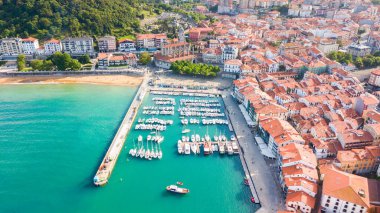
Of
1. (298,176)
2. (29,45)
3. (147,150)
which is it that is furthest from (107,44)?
(298,176)

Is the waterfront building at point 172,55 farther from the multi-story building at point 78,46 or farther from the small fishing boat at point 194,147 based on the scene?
the small fishing boat at point 194,147

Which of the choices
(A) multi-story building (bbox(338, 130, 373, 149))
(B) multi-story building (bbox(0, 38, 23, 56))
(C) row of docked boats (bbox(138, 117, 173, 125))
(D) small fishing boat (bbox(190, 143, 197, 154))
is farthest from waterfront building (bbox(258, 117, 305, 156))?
(B) multi-story building (bbox(0, 38, 23, 56))

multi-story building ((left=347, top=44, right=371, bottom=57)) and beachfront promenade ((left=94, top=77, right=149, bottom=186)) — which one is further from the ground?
multi-story building ((left=347, top=44, right=371, bottom=57))

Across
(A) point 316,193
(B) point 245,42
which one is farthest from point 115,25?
(A) point 316,193

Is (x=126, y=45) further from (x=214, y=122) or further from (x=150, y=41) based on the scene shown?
(x=214, y=122)

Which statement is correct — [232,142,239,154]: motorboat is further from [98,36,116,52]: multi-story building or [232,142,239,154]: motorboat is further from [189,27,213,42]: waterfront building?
[189,27,213,42]: waterfront building
